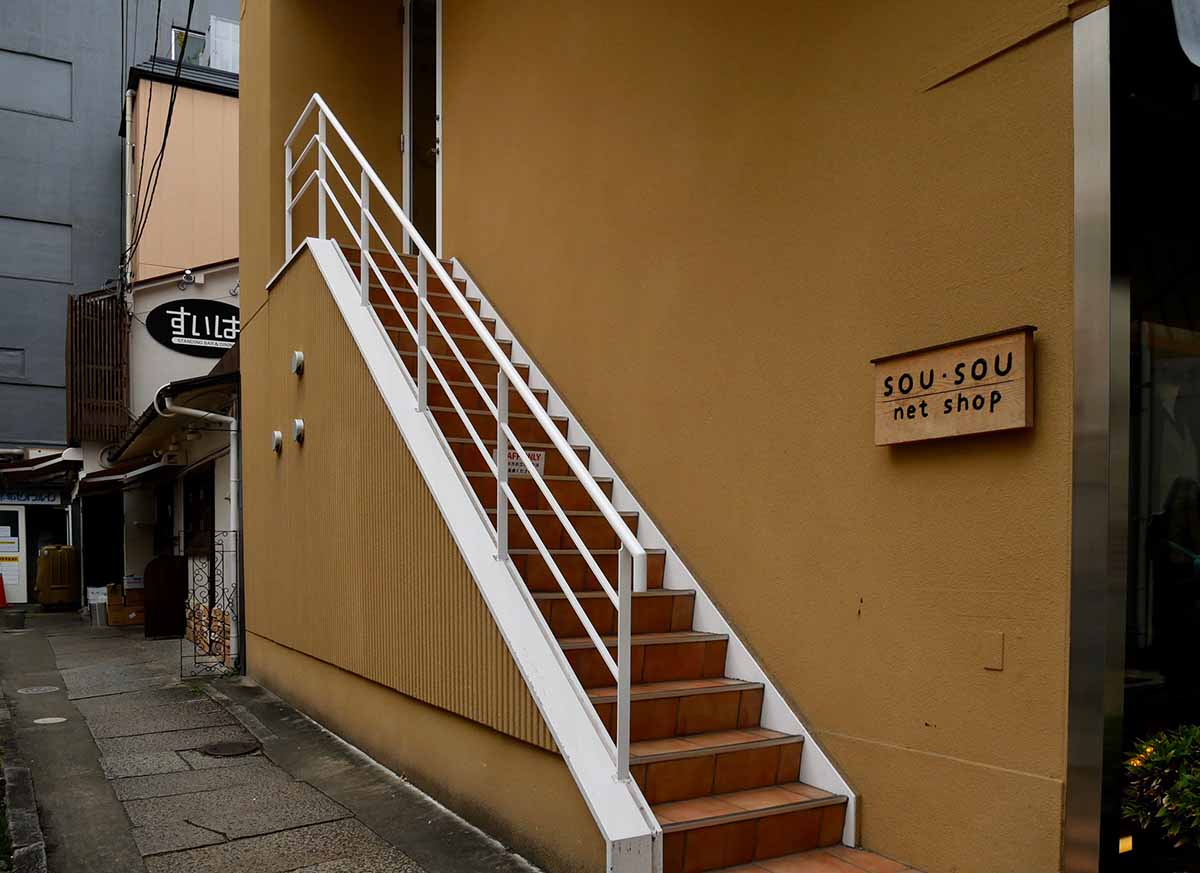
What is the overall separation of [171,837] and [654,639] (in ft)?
7.63

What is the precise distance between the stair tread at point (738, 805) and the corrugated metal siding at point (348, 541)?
21.4 inches

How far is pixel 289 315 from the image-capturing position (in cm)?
727

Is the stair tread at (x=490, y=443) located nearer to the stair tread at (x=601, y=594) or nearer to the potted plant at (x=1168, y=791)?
the stair tread at (x=601, y=594)

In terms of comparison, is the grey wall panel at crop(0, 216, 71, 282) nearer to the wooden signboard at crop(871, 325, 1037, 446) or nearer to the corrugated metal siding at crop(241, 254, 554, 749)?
the corrugated metal siding at crop(241, 254, 554, 749)

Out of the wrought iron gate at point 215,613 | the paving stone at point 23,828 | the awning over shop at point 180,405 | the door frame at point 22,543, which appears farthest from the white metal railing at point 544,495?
the door frame at point 22,543

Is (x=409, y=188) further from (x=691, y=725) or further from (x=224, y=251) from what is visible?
(x=224, y=251)

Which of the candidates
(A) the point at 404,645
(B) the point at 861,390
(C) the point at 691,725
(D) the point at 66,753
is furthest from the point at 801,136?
(D) the point at 66,753

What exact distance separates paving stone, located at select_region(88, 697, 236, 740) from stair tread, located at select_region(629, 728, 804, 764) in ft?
13.3

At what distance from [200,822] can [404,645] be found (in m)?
1.23

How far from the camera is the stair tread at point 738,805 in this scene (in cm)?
342

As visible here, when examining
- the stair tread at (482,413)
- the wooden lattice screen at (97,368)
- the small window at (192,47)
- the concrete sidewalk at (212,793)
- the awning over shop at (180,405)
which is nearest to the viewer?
the concrete sidewalk at (212,793)

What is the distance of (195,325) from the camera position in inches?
596

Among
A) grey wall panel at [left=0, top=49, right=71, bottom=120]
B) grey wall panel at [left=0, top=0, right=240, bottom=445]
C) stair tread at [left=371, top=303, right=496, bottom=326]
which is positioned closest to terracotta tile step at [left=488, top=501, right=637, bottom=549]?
stair tread at [left=371, top=303, right=496, bottom=326]

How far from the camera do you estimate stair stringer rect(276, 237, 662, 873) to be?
3262mm
